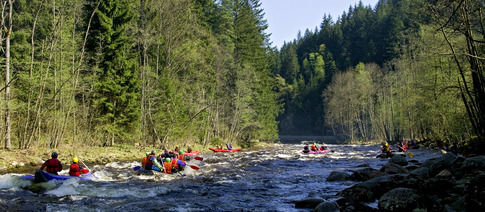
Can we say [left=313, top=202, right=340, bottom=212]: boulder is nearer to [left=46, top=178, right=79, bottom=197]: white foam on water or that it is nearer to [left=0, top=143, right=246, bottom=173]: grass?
[left=46, top=178, right=79, bottom=197]: white foam on water

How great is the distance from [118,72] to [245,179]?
14079 mm

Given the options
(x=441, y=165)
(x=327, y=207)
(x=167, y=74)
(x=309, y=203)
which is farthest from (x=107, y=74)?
(x=441, y=165)

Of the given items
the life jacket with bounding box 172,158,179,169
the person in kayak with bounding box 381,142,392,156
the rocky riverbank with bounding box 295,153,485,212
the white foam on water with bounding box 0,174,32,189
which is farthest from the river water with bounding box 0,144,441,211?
the person in kayak with bounding box 381,142,392,156

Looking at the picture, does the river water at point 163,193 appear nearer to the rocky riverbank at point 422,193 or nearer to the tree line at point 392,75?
the rocky riverbank at point 422,193

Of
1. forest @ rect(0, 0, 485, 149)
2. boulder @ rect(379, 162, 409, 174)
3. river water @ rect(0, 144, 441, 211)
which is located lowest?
river water @ rect(0, 144, 441, 211)

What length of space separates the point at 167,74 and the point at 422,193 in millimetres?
20712

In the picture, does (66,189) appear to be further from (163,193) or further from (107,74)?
(107,74)

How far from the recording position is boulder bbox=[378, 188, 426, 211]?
6.37 metres

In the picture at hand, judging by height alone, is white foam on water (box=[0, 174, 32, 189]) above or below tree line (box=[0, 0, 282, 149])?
below

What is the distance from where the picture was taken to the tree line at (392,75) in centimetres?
1284

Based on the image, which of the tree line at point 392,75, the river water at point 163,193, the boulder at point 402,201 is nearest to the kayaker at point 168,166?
the river water at point 163,193

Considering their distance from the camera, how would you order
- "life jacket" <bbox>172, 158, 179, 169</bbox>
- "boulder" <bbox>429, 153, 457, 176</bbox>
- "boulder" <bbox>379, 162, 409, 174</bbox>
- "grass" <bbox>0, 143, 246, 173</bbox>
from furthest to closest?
"life jacket" <bbox>172, 158, 179, 169</bbox>
"grass" <bbox>0, 143, 246, 173</bbox>
"boulder" <bbox>379, 162, 409, 174</bbox>
"boulder" <bbox>429, 153, 457, 176</bbox>

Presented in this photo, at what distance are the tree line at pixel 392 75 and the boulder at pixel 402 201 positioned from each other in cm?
359

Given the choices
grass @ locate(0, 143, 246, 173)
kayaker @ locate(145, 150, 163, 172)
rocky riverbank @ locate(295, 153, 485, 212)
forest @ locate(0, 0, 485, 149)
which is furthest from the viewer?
forest @ locate(0, 0, 485, 149)
